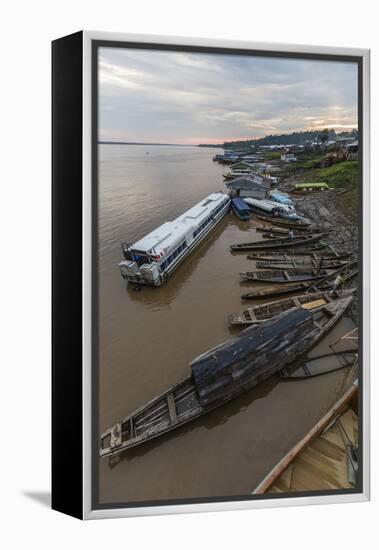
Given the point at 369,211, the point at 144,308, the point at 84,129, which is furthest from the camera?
the point at 369,211

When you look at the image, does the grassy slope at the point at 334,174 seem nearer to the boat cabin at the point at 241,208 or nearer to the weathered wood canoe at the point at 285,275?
the boat cabin at the point at 241,208

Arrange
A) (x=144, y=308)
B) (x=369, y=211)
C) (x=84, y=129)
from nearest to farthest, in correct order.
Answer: (x=84, y=129)
(x=144, y=308)
(x=369, y=211)

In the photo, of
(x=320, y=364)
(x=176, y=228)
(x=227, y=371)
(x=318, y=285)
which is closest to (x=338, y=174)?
(x=318, y=285)

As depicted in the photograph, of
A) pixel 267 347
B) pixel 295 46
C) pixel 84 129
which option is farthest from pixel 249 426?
pixel 295 46

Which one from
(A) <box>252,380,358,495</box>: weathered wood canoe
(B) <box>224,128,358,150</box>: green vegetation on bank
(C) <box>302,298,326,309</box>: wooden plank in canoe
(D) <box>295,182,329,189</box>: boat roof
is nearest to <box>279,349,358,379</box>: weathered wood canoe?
(A) <box>252,380,358,495</box>: weathered wood canoe

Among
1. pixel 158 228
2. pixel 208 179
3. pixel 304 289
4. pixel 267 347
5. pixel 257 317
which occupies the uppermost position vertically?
pixel 208 179

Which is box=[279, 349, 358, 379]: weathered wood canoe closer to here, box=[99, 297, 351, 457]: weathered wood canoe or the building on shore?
box=[99, 297, 351, 457]: weathered wood canoe

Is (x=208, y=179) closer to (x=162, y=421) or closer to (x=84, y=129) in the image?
(x=84, y=129)
